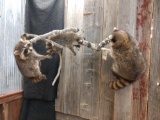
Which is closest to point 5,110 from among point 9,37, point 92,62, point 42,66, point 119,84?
point 42,66

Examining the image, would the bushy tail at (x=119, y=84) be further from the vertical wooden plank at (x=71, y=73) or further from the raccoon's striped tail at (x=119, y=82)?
the vertical wooden plank at (x=71, y=73)

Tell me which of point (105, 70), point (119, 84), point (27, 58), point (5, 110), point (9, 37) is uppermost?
point (9, 37)

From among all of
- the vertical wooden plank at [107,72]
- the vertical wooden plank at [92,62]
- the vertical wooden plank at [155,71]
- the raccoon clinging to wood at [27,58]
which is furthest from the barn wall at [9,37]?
the vertical wooden plank at [155,71]

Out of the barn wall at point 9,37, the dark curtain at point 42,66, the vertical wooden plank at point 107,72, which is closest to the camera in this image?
the vertical wooden plank at point 107,72

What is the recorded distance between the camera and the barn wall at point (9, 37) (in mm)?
2014

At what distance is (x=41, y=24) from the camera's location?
7.09 ft

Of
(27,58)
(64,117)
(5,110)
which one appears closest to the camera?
(27,58)

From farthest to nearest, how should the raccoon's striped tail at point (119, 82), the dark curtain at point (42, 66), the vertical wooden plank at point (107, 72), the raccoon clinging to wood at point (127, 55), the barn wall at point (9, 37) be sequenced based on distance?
the dark curtain at point (42, 66), the barn wall at point (9, 37), the vertical wooden plank at point (107, 72), the raccoon's striped tail at point (119, 82), the raccoon clinging to wood at point (127, 55)

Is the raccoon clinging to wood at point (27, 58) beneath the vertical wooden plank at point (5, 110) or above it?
above

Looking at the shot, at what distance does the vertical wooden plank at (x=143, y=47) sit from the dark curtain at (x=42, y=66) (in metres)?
0.85

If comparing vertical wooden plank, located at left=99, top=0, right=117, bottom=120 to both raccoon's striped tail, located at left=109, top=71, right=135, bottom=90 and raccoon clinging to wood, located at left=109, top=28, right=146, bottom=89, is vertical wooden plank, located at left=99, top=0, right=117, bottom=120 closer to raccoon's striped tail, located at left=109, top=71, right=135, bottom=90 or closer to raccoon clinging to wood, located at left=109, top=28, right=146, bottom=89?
raccoon's striped tail, located at left=109, top=71, right=135, bottom=90

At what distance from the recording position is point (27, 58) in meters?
1.63

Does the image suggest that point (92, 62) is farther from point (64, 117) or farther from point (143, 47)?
point (64, 117)

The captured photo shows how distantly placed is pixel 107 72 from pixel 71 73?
1.46ft
